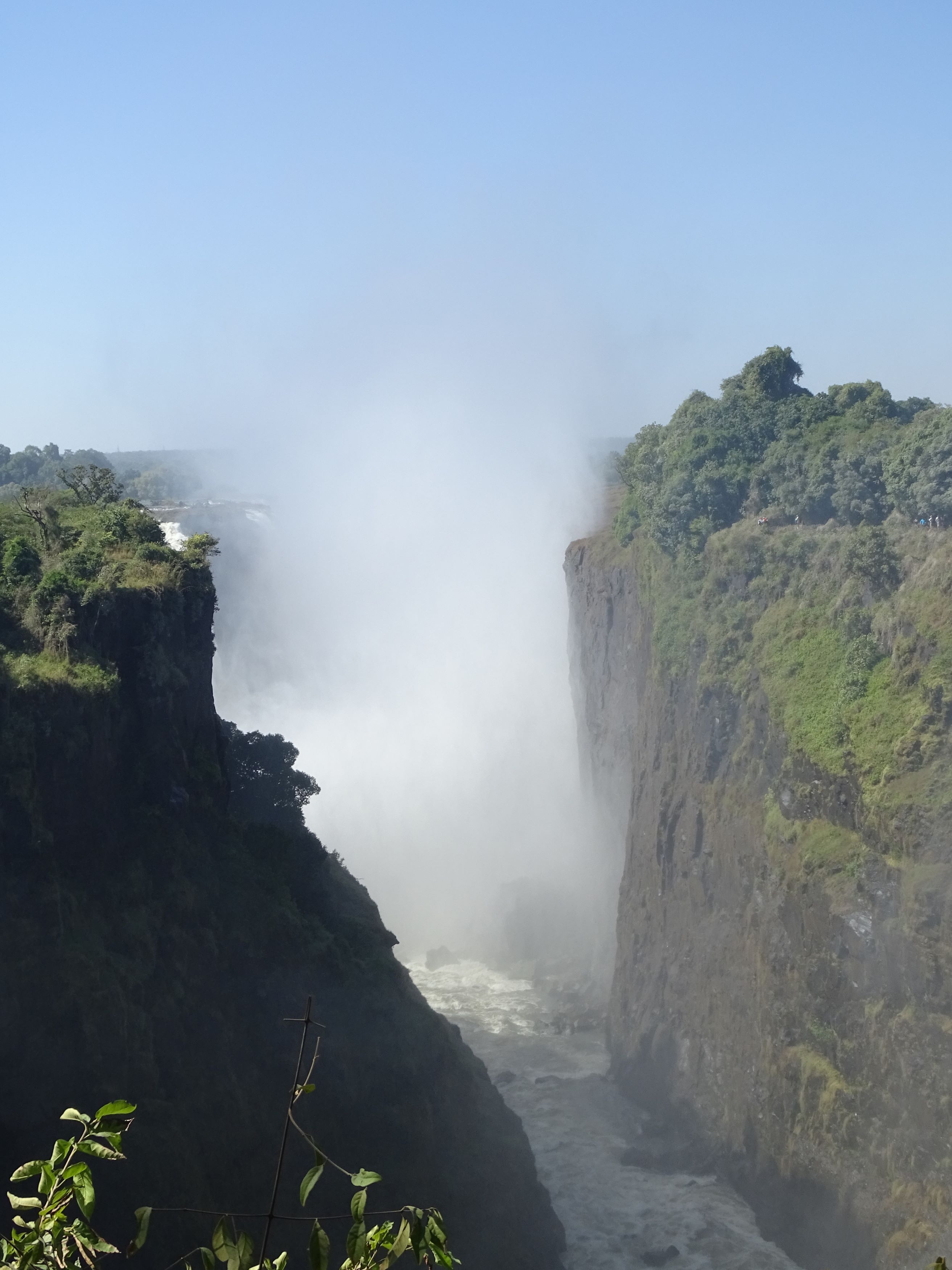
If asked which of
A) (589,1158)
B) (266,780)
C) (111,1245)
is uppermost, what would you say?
(266,780)

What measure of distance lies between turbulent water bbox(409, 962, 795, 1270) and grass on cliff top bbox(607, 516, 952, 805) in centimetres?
1295

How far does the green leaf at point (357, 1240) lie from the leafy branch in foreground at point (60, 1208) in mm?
1243

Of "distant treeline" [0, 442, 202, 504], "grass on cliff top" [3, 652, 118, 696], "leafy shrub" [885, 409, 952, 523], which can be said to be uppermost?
"distant treeline" [0, 442, 202, 504]

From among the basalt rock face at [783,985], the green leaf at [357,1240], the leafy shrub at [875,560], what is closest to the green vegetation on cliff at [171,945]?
the basalt rock face at [783,985]

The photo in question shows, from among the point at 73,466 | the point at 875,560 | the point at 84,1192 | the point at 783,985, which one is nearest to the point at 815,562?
the point at 875,560

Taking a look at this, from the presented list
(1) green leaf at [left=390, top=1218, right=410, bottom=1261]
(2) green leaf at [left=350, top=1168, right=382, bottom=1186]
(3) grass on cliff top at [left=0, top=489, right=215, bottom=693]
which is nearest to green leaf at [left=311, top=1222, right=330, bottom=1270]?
(2) green leaf at [left=350, top=1168, right=382, bottom=1186]

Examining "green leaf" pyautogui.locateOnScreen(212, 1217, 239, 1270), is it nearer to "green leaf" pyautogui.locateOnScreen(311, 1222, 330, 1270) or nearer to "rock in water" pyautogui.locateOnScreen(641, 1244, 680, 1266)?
"green leaf" pyautogui.locateOnScreen(311, 1222, 330, 1270)

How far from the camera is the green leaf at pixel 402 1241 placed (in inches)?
256

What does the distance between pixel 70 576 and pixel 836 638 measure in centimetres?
2387

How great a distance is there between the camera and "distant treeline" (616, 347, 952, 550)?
138ft

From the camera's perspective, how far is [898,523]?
135 ft

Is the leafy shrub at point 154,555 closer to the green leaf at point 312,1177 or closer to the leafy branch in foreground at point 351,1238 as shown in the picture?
the leafy branch in foreground at point 351,1238

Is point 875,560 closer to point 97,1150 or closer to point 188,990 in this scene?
point 188,990

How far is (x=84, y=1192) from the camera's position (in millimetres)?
6387
